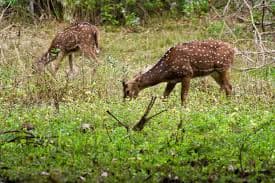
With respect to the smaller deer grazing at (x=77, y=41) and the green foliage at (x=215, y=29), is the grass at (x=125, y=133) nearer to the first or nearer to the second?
the smaller deer grazing at (x=77, y=41)

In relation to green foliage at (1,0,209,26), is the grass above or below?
above

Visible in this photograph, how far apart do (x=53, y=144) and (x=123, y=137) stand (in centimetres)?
72

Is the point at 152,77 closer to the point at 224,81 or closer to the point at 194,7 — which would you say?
the point at 224,81

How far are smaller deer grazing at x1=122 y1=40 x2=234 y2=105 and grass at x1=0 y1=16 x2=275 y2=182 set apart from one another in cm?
25

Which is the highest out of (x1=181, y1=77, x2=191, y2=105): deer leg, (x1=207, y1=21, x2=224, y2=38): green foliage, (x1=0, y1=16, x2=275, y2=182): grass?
(x1=0, y1=16, x2=275, y2=182): grass

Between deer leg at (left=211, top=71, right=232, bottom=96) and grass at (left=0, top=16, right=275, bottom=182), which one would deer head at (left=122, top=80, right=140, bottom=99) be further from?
deer leg at (left=211, top=71, right=232, bottom=96)

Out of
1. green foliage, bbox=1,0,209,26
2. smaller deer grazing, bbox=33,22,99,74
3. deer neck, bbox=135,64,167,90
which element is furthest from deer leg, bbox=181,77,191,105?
green foliage, bbox=1,0,209,26

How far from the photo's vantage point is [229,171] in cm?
661

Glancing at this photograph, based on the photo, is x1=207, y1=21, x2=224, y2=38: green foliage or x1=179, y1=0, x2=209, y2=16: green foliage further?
x1=179, y1=0, x2=209, y2=16: green foliage

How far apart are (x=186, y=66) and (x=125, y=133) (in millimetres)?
3993

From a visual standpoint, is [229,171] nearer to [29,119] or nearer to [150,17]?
[29,119]

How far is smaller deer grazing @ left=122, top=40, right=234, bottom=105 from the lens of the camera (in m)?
11.7

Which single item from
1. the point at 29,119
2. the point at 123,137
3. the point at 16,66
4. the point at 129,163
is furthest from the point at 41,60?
the point at 129,163

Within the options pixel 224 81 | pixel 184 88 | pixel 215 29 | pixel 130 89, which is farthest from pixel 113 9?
pixel 184 88
